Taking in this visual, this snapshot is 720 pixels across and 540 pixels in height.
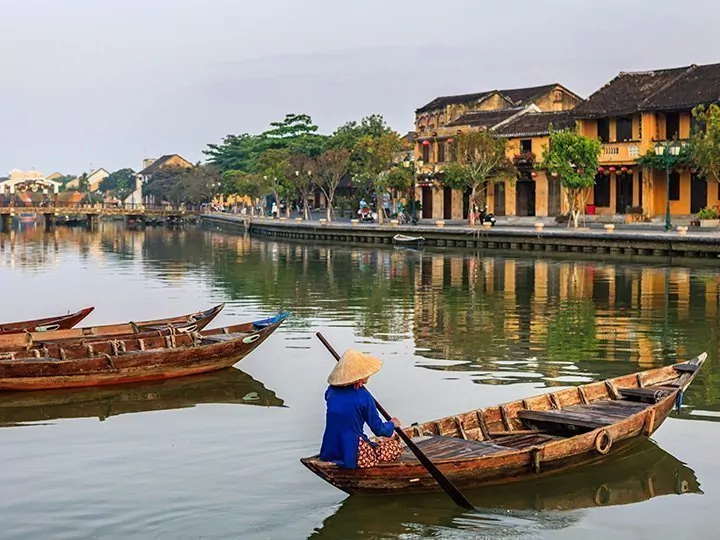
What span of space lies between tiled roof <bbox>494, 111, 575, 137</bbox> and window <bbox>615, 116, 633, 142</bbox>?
3.06m

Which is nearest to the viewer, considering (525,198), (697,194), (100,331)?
(100,331)

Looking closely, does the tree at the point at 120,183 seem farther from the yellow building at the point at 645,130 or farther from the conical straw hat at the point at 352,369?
the conical straw hat at the point at 352,369

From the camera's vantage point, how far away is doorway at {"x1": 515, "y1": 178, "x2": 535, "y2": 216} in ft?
191

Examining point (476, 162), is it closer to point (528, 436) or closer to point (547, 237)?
point (547, 237)

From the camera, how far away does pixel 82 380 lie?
1603cm

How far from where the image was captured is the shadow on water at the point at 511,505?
10.0 meters

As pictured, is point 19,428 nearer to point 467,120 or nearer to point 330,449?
point 330,449

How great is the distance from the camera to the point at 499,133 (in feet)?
191

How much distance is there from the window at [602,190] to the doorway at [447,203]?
12844mm

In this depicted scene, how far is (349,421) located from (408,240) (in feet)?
142

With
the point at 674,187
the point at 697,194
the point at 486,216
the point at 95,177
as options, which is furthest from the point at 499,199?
the point at 95,177

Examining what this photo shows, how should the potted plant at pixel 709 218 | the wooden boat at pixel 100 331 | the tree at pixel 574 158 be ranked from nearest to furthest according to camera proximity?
the wooden boat at pixel 100 331 < the potted plant at pixel 709 218 < the tree at pixel 574 158

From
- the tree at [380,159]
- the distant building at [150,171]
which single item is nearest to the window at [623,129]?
the tree at [380,159]

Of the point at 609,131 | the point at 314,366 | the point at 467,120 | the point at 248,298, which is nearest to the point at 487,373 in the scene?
the point at 314,366
